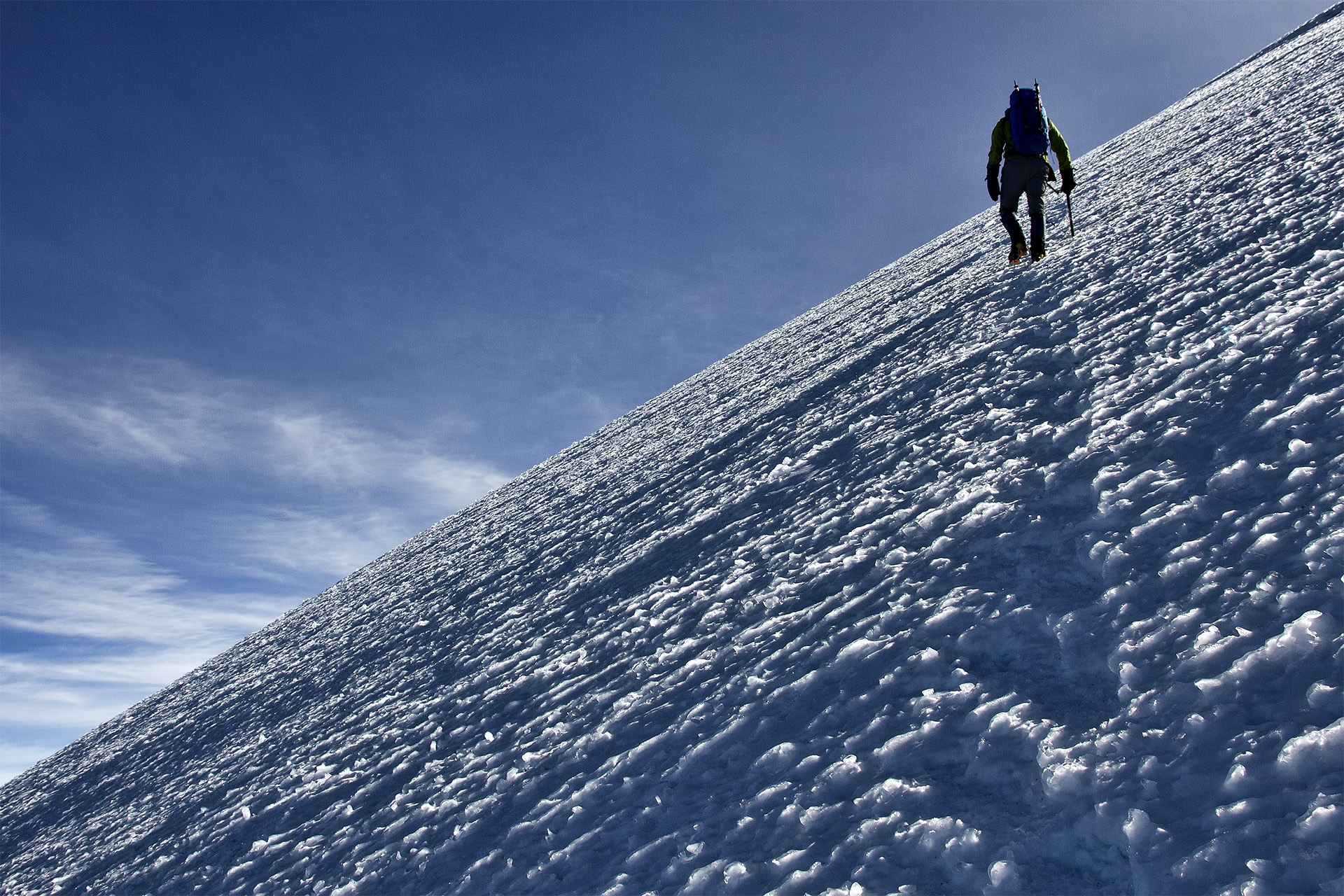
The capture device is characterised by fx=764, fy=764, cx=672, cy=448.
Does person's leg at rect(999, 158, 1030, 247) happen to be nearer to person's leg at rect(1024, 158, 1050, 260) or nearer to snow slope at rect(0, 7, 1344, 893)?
person's leg at rect(1024, 158, 1050, 260)

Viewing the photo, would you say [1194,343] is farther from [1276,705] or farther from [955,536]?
[1276,705]

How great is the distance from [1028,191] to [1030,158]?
0.28 meters

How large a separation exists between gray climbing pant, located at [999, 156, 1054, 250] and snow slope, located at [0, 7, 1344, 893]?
445 mm

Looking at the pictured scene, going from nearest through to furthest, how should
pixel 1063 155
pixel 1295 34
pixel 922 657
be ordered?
pixel 922 657 < pixel 1063 155 < pixel 1295 34

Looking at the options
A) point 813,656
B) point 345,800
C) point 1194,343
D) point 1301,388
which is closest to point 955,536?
point 813,656

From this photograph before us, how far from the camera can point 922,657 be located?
1.98 m

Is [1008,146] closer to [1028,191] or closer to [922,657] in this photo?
[1028,191]

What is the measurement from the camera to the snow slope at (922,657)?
4.50 ft

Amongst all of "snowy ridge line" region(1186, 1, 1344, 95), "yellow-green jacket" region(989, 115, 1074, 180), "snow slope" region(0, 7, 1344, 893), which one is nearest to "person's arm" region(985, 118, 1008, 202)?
"yellow-green jacket" region(989, 115, 1074, 180)

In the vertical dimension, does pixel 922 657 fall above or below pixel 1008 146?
below

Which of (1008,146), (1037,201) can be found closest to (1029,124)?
(1008,146)

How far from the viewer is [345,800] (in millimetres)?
3189

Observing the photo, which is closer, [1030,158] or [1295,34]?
[1030,158]

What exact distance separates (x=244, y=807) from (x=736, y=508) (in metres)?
2.91
